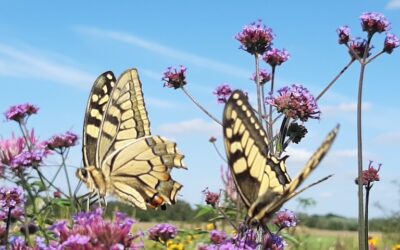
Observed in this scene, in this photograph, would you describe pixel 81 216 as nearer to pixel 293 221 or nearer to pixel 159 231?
pixel 293 221

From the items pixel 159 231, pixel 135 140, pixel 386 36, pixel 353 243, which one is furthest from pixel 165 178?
pixel 353 243

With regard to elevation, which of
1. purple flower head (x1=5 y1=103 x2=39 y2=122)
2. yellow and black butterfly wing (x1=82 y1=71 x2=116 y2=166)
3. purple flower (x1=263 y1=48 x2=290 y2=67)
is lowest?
yellow and black butterfly wing (x1=82 y1=71 x2=116 y2=166)

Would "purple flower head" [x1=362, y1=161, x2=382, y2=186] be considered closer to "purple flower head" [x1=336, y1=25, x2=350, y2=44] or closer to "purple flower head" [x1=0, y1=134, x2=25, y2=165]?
"purple flower head" [x1=336, y1=25, x2=350, y2=44]

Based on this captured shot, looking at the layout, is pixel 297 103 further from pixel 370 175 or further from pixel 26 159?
pixel 26 159

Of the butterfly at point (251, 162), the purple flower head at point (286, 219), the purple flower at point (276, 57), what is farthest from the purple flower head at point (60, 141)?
the butterfly at point (251, 162)

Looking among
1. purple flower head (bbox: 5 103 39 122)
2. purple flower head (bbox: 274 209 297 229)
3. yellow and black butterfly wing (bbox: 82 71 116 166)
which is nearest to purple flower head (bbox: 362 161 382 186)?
purple flower head (bbox: 274 209 297 229)

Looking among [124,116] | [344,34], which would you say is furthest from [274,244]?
[344,34]
